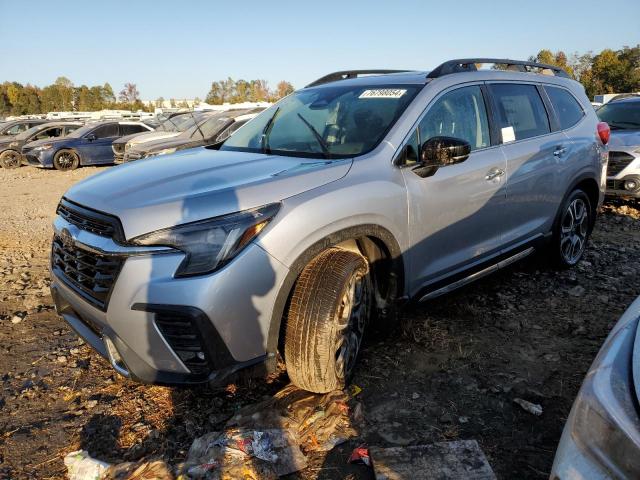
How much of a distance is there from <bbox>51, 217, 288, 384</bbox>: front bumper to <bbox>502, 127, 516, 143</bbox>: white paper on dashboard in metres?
2.32

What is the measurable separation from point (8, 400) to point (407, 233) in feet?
8.49

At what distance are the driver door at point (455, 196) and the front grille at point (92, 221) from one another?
5.47 ft

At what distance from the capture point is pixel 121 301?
228 centimetres

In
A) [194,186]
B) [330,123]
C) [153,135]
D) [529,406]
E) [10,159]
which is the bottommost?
[529,406]

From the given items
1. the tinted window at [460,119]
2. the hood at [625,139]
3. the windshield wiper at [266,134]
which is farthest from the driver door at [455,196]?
the hood at [625,139]

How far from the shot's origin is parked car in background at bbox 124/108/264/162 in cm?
1055

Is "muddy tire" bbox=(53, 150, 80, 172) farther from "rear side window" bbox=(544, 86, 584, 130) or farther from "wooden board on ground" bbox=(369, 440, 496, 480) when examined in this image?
"wooden board on ground" bbox=(369, 440, 496, 480)

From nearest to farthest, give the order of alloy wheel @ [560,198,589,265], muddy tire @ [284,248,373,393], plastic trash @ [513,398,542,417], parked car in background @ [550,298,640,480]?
parked car in background @ [550,298,640,480], muddy tire @ [284,248,373,393], plastic trash @ [513,398,542,417], alloy wheel @ [560,198,589,265]

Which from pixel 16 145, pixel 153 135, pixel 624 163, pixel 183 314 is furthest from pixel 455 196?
pixel 16 145

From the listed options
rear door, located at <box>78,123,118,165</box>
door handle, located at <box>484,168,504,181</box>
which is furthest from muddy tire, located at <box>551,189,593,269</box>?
rear door, located at <box>78,123,118,165</box>

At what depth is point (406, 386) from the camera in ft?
9.87

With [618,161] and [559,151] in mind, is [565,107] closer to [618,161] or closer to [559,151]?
[559,151]

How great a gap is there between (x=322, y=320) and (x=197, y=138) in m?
9.43

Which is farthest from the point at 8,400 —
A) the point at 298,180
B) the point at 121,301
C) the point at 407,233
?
the point at 407,233
